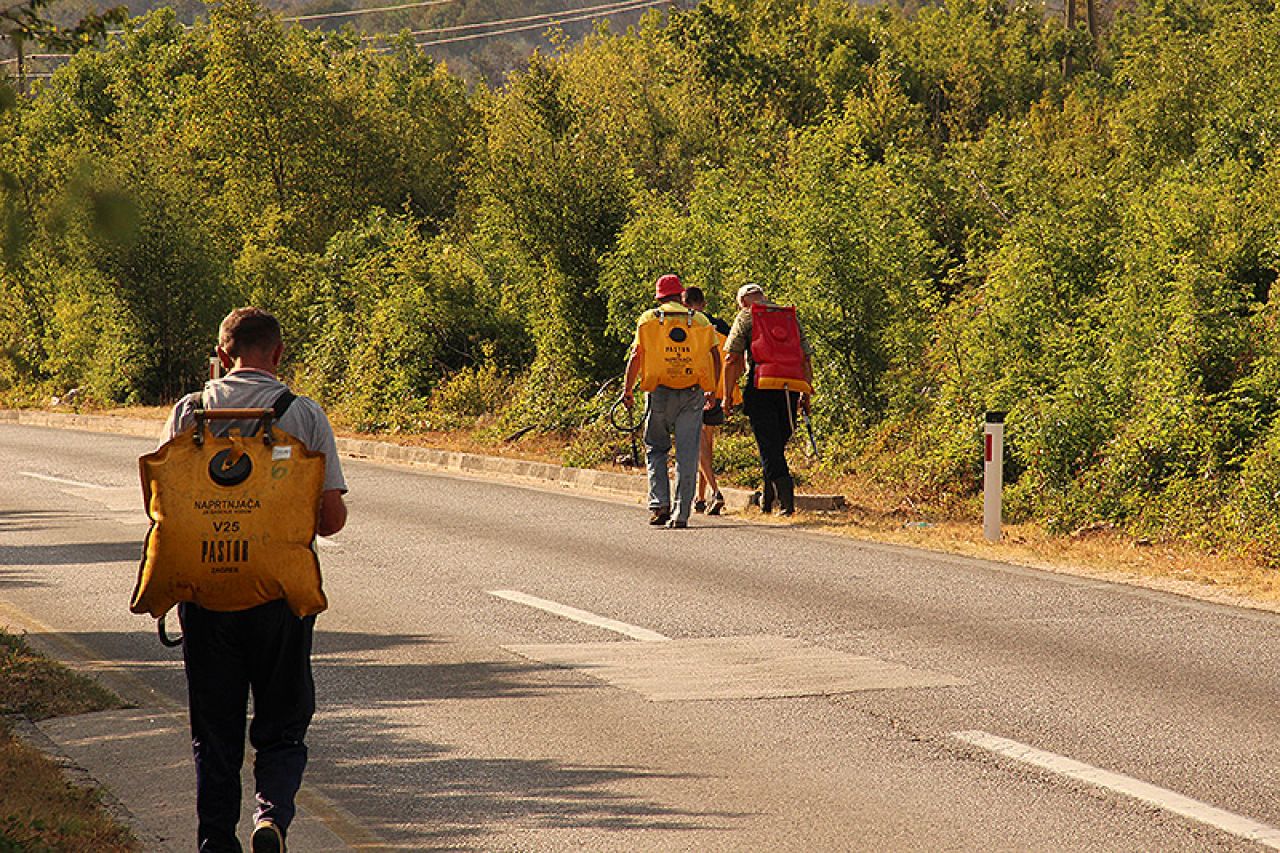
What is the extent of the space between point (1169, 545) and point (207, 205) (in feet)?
88.7

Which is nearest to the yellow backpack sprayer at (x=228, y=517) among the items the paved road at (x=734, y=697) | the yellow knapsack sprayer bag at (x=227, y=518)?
the yellow knapsack sprayer bag at (x=227, y=518)

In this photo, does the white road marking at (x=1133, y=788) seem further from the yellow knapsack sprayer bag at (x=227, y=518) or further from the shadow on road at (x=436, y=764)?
the yellow knapsack sprayer bag at (x=227, y=518)

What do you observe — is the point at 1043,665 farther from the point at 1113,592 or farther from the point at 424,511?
the point at 424,511

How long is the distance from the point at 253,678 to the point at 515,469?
16.2 meters

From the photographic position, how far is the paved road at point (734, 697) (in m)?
6.29

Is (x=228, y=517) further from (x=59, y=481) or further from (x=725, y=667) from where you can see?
(x=59, y=481)

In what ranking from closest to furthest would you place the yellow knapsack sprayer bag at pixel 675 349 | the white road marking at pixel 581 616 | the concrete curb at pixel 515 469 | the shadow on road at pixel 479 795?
the shadow on road at pixel 479 795
the white road marking at pixel 581 616
the yellow knapsack sprayer bag at pixel 675 349
the concrete curb at pixel 515 469

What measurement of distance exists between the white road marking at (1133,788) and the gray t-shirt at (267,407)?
3.26 m

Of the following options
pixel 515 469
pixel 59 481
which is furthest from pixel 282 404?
pixel 515 469

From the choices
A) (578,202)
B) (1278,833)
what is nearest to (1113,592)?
(1278,833)

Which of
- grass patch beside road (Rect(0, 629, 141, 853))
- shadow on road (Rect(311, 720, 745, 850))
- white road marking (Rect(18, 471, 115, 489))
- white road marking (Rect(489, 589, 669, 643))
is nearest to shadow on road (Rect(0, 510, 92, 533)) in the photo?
white road marking (Rect(18, 471, 115, 489))

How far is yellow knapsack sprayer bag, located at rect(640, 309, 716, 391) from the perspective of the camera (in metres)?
14.7

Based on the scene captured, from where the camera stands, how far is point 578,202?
939 inches

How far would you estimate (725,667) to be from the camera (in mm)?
9062
